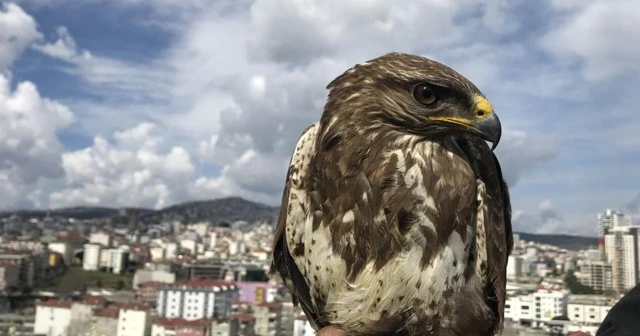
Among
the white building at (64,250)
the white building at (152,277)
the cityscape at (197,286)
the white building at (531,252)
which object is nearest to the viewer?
the cityscape at (197,286)

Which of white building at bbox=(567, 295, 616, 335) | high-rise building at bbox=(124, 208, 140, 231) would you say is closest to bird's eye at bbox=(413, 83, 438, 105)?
white building at bbox=(567, 295, 616, 335)

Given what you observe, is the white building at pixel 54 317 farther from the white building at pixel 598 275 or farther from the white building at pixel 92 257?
the white building at pixel 598 275

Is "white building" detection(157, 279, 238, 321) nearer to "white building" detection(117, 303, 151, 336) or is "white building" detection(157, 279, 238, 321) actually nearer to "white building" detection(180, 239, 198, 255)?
"white building" detection(117, 303, 151, 336)

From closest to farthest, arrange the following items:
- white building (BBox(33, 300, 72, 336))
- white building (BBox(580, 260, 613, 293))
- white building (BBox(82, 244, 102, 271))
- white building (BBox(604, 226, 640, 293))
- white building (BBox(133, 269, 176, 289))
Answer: white building (BBox(604, 226, 640, 293)) → white building (BBox(33, 300, 72, 336)) → white building (BBox(580, 260, 613, 293)) → white building (BBox(133, 269, 176, 289)) → white building (BBox(82, 244, 102, 271))

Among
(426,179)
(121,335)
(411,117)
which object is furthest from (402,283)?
(121,335)

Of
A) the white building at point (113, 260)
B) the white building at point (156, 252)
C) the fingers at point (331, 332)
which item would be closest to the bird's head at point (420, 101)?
A: the fingers at point (331, 332)

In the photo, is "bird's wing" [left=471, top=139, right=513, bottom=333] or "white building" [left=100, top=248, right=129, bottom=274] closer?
"bird's wing" [left=471, top=139, right=513, bottom=333]

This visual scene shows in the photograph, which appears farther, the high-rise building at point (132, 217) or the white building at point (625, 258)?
the high-rise building at point (132, 217)
